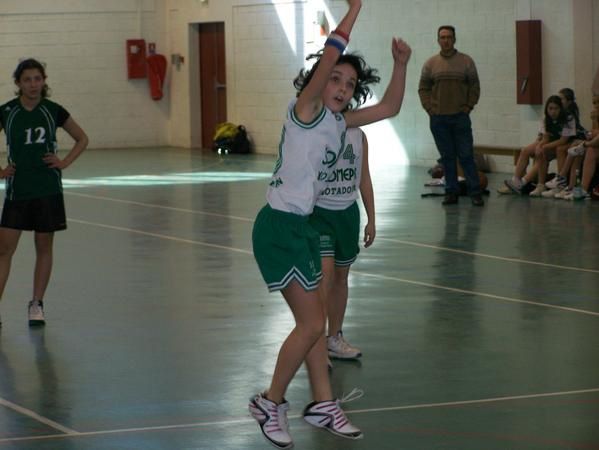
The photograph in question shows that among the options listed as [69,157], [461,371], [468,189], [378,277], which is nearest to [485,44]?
[468,189]

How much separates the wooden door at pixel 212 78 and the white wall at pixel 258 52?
0.19 metres

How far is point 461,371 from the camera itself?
677cm

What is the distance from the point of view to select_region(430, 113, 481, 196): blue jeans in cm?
1503

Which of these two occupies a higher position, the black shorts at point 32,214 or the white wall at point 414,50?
the white wall at point 414,50

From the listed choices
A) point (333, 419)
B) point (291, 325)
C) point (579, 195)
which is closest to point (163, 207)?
point (579, 195)

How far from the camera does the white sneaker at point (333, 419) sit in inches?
216

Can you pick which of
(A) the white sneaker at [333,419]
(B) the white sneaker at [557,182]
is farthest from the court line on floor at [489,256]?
(A) the white sneaker at [333,419]

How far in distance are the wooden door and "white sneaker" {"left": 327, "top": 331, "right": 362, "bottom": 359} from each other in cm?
1936

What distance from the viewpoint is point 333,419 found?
5.50m

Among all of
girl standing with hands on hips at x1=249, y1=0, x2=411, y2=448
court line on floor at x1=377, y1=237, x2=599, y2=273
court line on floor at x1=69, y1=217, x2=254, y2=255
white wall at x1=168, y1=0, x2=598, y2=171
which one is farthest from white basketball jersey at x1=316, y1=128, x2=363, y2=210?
white wall at x1=168, y1=0, x2=598, y2=171

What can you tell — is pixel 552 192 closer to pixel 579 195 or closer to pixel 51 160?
pixel 579 195

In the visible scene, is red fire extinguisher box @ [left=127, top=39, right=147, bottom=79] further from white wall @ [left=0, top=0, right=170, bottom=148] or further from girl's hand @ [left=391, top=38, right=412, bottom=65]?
girl's hand @ [left=391, top=38, right=412, bottom=65]

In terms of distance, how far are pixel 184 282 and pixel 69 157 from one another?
5.76ft

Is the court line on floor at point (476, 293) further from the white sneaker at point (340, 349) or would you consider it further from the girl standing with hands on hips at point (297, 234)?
Answer: the girl standing with hands on hips at point (297, 234)
